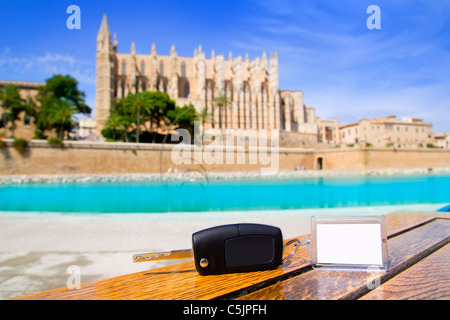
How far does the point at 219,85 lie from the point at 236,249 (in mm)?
47167

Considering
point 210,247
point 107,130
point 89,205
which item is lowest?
point 89,205

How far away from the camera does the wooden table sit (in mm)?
856

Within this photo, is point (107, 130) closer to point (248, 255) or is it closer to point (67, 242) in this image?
point (67, 242)

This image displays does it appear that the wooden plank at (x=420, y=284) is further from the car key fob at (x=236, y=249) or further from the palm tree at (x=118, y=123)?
the palm tree at (x=118, y=123)

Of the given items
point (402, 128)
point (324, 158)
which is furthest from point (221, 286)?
point (402, 128)

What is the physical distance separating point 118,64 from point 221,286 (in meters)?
50.0

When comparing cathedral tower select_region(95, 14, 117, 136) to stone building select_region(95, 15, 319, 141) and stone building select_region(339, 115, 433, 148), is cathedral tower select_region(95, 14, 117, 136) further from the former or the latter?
stone building select_region(339, 115, 433, 148)

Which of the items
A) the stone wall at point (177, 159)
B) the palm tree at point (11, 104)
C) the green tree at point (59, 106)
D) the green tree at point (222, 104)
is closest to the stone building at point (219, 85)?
the green tree at point (222, 104)

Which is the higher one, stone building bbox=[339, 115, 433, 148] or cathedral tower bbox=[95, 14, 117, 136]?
cathedral tower bbox=[95, 14, 117, 136]

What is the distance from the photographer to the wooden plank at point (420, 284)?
0.83 meters

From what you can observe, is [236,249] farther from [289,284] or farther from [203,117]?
[203,117]

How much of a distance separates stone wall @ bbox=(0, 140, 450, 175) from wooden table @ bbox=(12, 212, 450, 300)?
79.9 ft

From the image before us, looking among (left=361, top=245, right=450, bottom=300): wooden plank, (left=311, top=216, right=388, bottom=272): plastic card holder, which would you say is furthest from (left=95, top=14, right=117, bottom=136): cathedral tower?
(left=361, top=245, right=450, bottom=300): wooden plank
